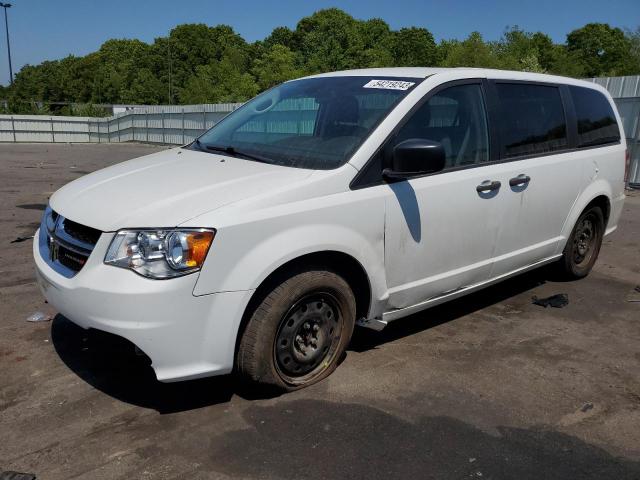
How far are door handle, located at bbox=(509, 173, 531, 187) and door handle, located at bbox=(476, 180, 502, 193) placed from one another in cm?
18

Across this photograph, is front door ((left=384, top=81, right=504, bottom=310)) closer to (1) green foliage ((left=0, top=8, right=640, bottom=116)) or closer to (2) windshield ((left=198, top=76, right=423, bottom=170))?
(2) windshield ((left=198, top=76, right=423, bottom=170))

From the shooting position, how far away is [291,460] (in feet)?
8.98

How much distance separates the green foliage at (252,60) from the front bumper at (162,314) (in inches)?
1631

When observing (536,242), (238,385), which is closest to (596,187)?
(536,242)

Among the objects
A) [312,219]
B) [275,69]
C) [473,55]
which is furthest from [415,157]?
[275,69]

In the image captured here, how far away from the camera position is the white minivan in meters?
2.80

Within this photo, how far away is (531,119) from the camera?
455cm

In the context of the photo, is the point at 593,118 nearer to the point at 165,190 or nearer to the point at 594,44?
the point at 165,190

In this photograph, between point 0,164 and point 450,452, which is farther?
point 0,164

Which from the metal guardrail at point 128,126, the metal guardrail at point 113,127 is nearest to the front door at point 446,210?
the metal guardrail at point 128,126

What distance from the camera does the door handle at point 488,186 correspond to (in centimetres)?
396

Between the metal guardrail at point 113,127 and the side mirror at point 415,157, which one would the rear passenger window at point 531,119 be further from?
the metal guardrail at point 113,127

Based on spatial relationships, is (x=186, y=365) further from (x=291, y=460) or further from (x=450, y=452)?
(x=450, y=452)

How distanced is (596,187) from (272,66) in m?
51.9
